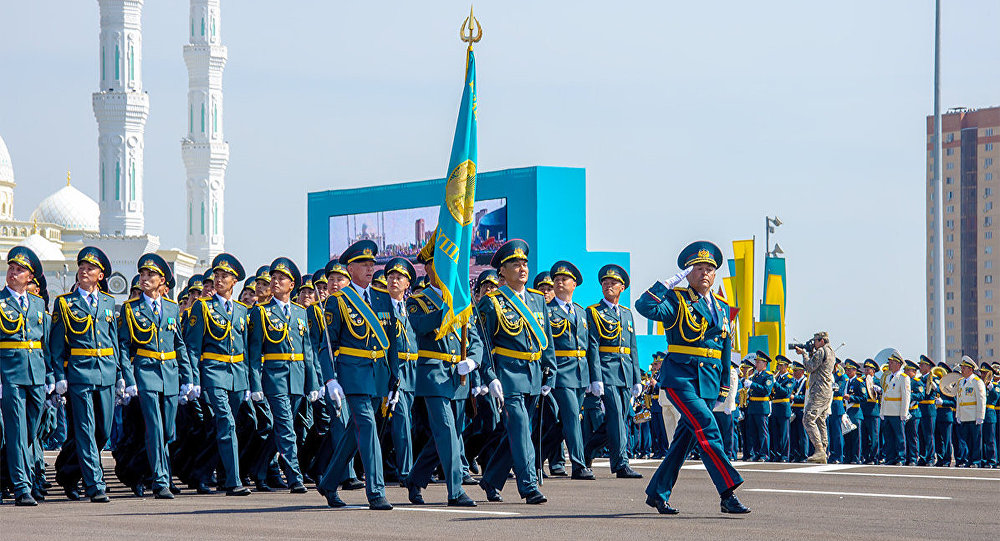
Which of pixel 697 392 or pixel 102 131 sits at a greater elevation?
pixel 102 131

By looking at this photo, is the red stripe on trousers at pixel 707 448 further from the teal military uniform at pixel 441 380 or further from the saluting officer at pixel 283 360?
the saluting officer at pixel 283 360

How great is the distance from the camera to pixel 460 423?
11195 mm

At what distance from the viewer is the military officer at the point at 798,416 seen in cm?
2125

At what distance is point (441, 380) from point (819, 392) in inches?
419

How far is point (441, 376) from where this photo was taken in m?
10.9

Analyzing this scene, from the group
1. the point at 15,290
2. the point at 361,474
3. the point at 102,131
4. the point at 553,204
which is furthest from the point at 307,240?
the point at 102,131

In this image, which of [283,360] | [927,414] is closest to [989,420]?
[927,414]

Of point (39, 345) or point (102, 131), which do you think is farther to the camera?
point (102, 131)

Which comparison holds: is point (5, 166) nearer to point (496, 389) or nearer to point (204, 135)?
point (204, 135)

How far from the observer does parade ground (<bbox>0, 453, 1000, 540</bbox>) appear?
9.27m

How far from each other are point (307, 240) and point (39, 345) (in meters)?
23.5

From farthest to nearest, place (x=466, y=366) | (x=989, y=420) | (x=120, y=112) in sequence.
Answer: (x=120, y=112), (x=989, y=420), (x=466, y=366)

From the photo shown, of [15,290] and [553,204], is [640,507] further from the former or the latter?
[553,204]

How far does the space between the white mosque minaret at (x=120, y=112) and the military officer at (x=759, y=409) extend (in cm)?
7537
